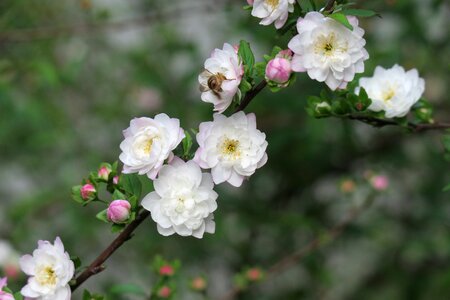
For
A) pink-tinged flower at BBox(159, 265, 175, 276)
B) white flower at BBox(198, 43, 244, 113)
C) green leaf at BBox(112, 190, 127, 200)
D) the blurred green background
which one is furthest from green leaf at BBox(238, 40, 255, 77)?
the blurred green background

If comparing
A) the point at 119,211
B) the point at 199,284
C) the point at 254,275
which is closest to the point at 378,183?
the point at 254,275

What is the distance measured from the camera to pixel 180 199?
31.7 inches

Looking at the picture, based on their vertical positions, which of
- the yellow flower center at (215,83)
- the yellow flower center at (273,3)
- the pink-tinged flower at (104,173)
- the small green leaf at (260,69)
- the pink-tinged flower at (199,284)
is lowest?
the pink-tinged flower at (199,284)

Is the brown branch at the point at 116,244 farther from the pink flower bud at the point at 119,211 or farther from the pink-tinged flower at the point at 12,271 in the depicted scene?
the pink-tinged flower at the point at 12,271

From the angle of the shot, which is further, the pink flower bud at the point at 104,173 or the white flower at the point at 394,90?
the white flower at the point at 394,90

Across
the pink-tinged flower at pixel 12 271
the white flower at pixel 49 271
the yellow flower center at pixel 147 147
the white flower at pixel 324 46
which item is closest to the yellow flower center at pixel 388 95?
the white flower at pixel 324 46

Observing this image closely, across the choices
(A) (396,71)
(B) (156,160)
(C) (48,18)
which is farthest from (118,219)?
(C) (48,18)

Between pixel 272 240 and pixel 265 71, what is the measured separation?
4.30 ft

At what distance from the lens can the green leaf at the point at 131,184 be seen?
33.6 inches

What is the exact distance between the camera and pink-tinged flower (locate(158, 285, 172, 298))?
3.67ft

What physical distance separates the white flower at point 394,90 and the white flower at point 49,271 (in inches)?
19.2

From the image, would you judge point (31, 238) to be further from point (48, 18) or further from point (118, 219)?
point (118, 219)

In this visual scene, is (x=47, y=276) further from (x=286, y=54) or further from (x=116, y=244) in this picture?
(x=286, y=54)

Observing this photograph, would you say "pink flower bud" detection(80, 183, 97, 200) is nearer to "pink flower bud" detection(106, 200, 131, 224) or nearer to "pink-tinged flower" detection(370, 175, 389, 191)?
"pink flower bud" detection(106, 200, 131, 224)
